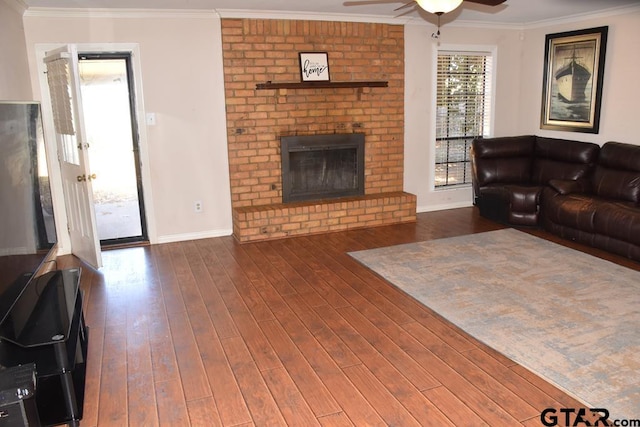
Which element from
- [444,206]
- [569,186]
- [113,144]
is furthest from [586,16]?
[113,144]

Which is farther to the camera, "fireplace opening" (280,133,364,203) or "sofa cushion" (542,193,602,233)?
"fireplace opening" (280,133,364,203)

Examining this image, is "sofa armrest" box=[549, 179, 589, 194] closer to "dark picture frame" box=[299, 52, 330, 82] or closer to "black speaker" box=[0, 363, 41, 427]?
"dark picture frame" box=[299, 52, 330, 82]

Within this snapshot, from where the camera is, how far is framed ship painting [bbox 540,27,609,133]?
557cm

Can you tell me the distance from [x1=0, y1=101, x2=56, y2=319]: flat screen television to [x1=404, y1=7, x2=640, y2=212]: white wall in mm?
4342

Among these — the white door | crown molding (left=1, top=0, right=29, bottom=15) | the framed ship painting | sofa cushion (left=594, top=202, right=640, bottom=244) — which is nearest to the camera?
crown molding (left=1, top=0, right=29, bottom=15)

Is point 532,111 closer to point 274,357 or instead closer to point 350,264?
point 350,264

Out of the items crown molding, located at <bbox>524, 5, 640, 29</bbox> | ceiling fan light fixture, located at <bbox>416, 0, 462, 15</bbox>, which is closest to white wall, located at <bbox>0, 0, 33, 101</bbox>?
ceiling fan light fixture, located at <bbox>416, 0, 462, 15</bbox>

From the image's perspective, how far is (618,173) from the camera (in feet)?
16.7

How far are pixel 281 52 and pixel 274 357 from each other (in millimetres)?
3519

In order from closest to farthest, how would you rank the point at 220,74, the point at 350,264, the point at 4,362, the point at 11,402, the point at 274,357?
the point at 11,402
the point at 4,362
the point at 274,357
the point at 350,264
the point at 220,74

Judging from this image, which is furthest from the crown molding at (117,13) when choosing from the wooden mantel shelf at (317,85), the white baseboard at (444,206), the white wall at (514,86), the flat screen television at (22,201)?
the white baseboard at (444,206)

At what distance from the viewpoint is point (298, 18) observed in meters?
5.32

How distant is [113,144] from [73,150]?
100 centimetres

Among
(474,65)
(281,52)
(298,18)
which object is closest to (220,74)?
(281,52)
